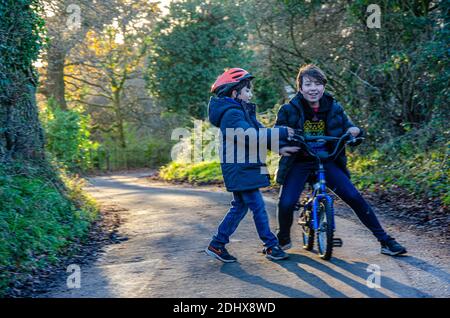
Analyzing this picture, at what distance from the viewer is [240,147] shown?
19.8 ft

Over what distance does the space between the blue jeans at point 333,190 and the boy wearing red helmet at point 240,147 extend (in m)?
0.28

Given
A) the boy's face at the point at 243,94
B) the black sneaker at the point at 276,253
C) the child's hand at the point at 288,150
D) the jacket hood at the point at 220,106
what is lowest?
the black sneaker at the point at 276,253

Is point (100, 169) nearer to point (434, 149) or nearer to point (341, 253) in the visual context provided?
point (434, 149)

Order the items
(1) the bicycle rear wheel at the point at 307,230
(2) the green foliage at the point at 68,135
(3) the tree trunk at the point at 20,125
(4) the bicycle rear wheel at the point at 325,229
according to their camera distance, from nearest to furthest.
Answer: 1. (4) the bicycle rear wheel at the point at 325,229
2. (1) the bicycle rear wheel at the point at 307,230
3. (3) the tree trunk at the point at 20,125
4. (2) the green foliage at the point at 68,135

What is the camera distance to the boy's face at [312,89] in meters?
6.25

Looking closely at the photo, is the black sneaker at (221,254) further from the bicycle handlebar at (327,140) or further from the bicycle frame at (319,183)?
the bicycle handlebar at (327,140)

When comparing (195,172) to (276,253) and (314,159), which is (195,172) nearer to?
(314,159)

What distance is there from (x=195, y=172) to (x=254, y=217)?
Answer: 13.3 metres

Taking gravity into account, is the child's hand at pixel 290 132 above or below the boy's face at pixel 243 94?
below

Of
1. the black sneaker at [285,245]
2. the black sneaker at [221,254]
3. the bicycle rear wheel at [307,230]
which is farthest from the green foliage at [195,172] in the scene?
Answer: the black sneaker at [221,254]

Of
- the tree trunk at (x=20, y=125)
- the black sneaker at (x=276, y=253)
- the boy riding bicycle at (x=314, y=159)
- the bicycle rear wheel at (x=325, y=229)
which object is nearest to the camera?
the bicycle rear wheel at (x=325, y=229)

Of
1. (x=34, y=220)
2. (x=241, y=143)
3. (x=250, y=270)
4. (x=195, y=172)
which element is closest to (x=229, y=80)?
(x=241, y=143)
